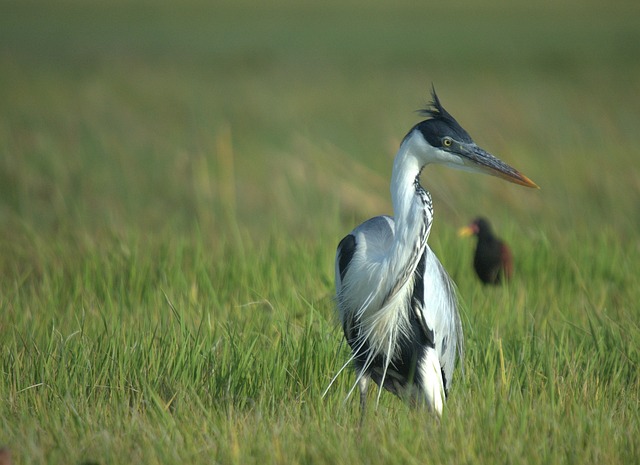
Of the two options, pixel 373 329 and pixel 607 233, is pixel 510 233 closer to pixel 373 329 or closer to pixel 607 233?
pixel 607 233

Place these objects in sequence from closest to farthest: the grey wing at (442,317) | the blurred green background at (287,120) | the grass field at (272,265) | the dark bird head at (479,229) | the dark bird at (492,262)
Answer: the grass field at (272,265) < the grey wing at (442,317) < the dark bird at (492,262) < the dark bird head at (479,229) < the blurred green background at (287,120)

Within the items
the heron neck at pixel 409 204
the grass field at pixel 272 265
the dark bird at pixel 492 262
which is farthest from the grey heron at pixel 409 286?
the dark bird at pixel 492 262

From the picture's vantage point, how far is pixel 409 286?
150 inches

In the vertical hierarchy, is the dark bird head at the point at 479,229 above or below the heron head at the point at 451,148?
below

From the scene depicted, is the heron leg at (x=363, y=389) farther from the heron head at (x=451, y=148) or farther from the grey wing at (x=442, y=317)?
the heron head at (x=451, y=148)

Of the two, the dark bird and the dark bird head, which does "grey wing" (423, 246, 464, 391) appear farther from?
the dark bird head

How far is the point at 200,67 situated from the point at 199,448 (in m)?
16.8

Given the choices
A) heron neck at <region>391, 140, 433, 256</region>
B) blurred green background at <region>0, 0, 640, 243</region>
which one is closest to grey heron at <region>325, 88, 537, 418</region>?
heron neck at <region>391, 140, 433, 256</region>

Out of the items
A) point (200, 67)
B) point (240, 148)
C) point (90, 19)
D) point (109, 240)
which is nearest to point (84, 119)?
point (240, 148)

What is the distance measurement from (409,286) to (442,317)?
21 cm

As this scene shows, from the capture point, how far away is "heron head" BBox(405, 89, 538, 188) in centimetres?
357

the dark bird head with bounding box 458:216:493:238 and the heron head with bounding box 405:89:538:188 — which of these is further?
the dark bird head with bounding box 458:216:493:238

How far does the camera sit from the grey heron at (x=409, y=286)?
3572 millimetres

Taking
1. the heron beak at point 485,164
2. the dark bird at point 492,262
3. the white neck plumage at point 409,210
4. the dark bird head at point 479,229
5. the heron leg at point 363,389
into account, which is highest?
the heron beak at point 485,164
